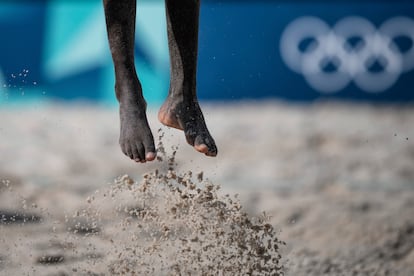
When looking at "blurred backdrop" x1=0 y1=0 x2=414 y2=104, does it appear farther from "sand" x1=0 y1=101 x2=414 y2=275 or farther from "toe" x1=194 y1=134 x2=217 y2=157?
"toe" x1=194 y1=134 x2=217 y2=157

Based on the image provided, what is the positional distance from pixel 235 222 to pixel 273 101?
4.06 meters

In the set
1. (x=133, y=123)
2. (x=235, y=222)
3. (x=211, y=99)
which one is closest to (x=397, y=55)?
(x=211, y=99)

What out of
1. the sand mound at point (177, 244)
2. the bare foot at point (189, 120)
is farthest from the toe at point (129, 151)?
the sand mound at point (177, 244)

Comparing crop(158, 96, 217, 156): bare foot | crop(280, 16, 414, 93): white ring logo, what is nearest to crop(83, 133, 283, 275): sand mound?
crop(158, 96, 217, 156): bare foot

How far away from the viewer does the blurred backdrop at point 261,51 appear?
759 cm

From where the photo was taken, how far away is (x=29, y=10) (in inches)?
306

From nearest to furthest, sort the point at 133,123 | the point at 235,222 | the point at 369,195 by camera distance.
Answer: the point at 133,123
the point at 235,222
the point at 369,195

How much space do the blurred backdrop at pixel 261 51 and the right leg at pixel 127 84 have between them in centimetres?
434

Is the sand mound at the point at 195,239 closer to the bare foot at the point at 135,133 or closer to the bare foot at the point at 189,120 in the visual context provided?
the bare foot at the point at 189,120

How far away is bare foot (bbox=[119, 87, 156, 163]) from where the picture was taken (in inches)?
122

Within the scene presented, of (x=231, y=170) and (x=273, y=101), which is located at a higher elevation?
(x=273, y=101)

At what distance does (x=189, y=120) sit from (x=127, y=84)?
278mm

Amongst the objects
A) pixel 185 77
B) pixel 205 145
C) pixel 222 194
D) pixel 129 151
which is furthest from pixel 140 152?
pixel 222 194

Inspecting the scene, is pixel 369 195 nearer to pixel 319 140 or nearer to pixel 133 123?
pixel 319 140
